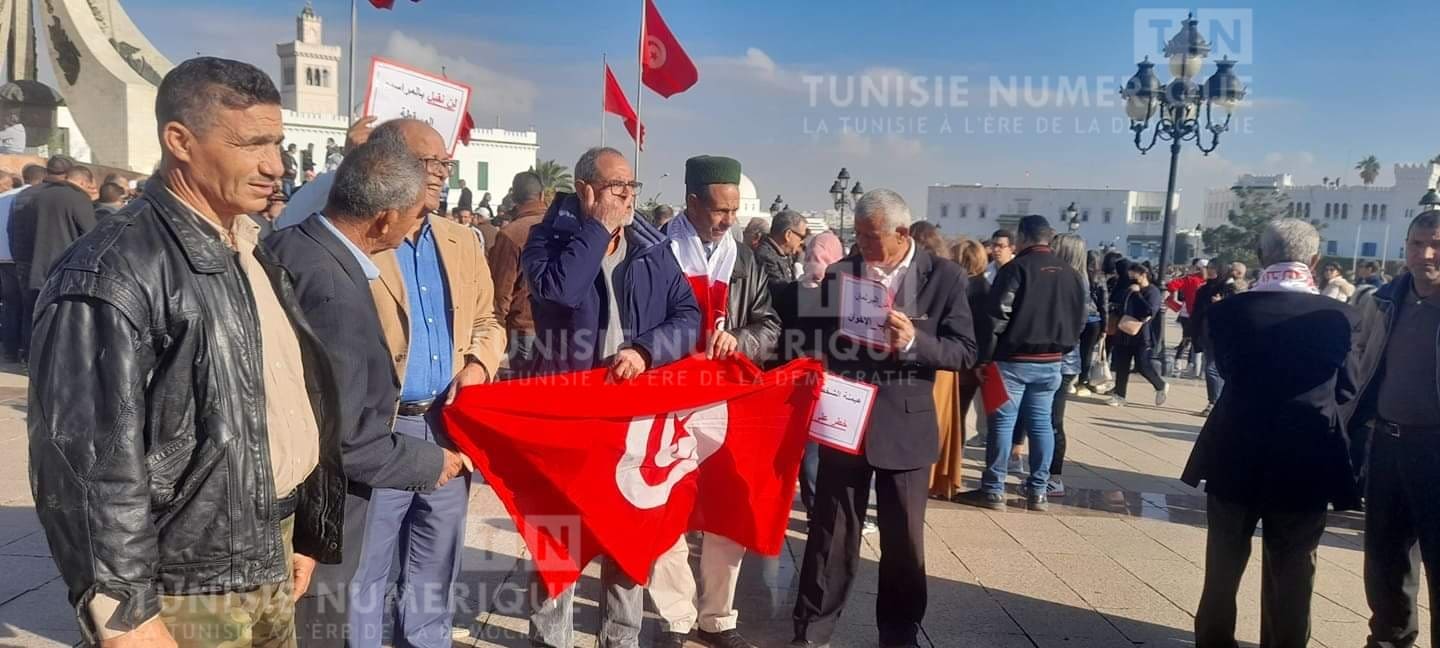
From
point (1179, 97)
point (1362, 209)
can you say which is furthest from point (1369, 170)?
point (1179, 97)

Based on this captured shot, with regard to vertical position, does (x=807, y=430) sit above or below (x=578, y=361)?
below

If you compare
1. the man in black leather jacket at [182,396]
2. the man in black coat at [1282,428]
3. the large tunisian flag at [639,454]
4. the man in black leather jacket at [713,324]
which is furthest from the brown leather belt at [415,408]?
the man in black coat at [1282,428]

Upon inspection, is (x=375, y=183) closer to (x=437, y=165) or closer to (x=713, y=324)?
(x=437, y=165)

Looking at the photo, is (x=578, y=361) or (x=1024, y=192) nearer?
(x=578, y=361)

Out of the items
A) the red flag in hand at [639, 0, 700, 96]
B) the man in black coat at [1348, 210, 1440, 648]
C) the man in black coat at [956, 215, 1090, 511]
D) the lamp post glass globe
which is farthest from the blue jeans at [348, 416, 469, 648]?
the lamp post glass globe

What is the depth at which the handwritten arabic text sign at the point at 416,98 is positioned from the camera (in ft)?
15.3

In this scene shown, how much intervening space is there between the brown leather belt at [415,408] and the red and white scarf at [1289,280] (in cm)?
321

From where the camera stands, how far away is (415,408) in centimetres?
311

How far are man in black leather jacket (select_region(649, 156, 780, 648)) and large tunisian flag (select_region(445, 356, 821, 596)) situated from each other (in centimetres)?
15

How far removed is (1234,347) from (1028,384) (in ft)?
9.54

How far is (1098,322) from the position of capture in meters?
10.8

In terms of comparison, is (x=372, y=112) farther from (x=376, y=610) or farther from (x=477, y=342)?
(x=376, y=610)

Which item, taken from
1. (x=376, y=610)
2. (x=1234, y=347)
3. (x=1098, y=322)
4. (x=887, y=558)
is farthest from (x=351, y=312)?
(x=1098, y=322)

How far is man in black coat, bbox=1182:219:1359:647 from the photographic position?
3504 mm
